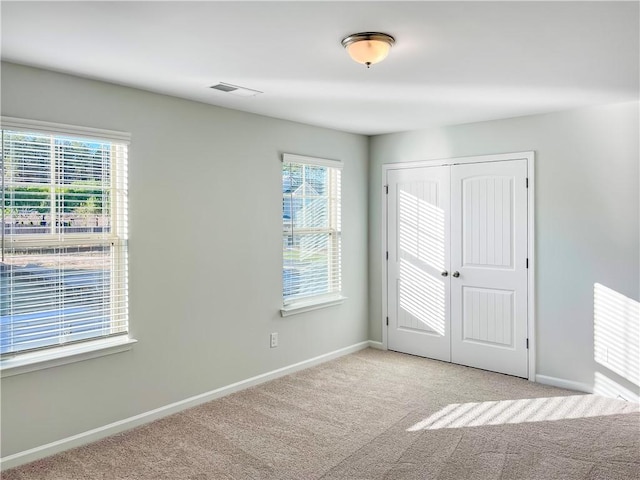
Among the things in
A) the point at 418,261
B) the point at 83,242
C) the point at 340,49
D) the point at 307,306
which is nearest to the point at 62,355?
the point at 83,242

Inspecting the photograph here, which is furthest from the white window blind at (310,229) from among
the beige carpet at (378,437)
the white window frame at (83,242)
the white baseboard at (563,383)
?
the white baseboard at (563,383)

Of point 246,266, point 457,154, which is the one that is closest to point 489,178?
point 457,154

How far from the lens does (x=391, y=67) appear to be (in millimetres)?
3039

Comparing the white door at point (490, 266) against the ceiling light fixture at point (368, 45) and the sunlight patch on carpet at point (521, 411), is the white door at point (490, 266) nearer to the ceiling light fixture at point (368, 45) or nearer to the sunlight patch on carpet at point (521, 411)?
the sunlight patch on carpet at point (521, 411)

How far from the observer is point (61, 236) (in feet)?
10.5

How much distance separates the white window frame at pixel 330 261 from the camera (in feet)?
15.5

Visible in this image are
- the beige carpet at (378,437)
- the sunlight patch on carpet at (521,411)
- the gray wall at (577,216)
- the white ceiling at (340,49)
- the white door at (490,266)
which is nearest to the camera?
the white ceiling at (340,49)

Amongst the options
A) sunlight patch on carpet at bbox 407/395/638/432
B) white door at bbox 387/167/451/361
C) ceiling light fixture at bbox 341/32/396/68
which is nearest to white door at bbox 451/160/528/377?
white door at bbox 387/167/451/361

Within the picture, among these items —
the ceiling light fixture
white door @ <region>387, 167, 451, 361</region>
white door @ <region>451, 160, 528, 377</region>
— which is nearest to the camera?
the ceiling light fixture

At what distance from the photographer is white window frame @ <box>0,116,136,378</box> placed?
2965 millimetres

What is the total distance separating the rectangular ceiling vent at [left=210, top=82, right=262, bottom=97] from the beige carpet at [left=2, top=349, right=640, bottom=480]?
2.41 meters

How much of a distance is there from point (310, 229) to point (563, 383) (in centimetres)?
270

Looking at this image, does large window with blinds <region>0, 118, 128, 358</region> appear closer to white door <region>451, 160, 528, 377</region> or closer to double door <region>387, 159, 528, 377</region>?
double door <region>387, 159, 528, 377</region>

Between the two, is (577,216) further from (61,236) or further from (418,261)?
(61,236)
